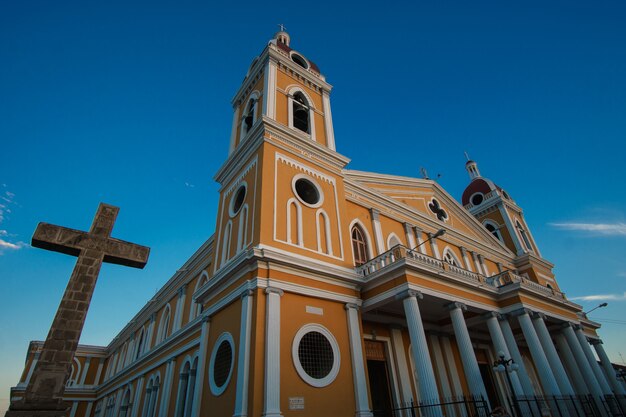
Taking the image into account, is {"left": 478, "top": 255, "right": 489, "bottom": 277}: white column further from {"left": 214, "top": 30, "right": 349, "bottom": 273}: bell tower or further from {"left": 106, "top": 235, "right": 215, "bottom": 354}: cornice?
{"left": 106, "top": 235, "right": 215, "bottom": 354}: cornice

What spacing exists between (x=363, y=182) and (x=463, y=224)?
8.00 meters

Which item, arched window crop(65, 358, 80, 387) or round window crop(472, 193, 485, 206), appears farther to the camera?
arched window crop(65, 358, 80, 387)

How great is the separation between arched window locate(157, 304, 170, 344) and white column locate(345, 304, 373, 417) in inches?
534

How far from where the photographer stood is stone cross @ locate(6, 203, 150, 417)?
5.27 metres

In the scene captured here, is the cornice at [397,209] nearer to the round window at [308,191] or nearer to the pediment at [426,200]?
the pediment at [426,200]

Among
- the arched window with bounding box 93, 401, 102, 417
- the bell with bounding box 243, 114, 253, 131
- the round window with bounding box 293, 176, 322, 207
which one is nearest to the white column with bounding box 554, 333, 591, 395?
the round window with bounding box 293, 176, 322, 207

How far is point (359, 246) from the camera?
15156 mm

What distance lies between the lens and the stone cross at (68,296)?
527 centimetres

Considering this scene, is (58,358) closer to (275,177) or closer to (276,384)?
(276,384)

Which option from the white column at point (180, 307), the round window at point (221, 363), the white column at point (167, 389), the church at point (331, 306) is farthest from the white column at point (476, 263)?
the white column at point (167, 389)

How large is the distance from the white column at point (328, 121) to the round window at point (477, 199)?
54.2 ft

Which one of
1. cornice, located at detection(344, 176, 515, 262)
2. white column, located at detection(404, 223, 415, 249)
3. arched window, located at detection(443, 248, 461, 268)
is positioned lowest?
arched window, located at detection(443, 248, 461, 268)

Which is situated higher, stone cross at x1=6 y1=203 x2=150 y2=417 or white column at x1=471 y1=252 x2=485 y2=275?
white column at x1=471 y1=252 x2=485 y2=275

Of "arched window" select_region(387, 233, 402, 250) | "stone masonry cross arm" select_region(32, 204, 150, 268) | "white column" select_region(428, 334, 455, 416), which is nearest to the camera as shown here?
"stone masonry cross arm" select_region(32, 204, 150, 268)
